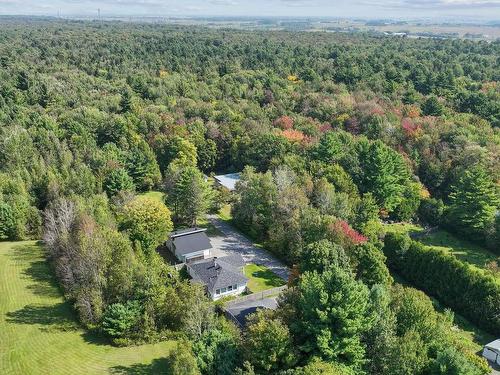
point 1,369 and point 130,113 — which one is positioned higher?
point 130,113

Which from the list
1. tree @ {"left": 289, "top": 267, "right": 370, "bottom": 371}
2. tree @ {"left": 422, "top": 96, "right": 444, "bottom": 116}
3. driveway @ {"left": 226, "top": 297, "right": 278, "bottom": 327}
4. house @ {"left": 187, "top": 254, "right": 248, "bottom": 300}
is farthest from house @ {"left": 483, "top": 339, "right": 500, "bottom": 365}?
tree @ {"left": 422, "top": 96, "right": 444, "bottom": 116}

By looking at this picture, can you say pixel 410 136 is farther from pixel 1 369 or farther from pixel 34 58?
pixel 34 58

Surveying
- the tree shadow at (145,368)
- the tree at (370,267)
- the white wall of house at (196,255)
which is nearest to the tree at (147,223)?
the white wall of house at (196,255)

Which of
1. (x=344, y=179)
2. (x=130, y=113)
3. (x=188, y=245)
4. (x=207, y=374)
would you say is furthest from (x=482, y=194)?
(x=130, y=113)

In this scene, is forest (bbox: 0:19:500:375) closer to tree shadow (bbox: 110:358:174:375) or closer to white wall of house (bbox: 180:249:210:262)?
tree shadow (bbox: 110:358:174:375)

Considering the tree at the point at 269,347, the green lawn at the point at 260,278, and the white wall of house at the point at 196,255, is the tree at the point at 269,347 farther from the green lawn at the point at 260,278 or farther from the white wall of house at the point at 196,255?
the white wall of house at the point at 196,255

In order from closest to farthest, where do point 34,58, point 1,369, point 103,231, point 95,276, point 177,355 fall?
point 177,355 < point 1,369 < point 95,276 < point 103,231 < point 34,58
